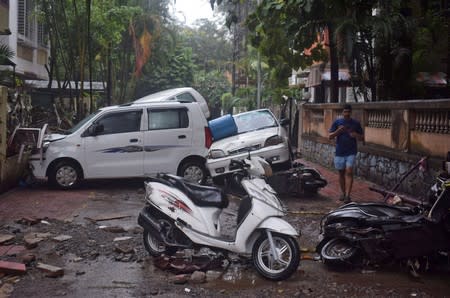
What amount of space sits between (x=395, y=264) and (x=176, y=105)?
744 cm

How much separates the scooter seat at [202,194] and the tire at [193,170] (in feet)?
19.7

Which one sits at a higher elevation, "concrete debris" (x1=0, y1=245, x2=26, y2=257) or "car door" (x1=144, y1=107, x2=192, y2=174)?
"car door" (x1=144, y1=107, x2=192, y2=174)

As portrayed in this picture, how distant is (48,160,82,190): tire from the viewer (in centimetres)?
1284

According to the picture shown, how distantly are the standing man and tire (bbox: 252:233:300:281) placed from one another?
15.3 feet

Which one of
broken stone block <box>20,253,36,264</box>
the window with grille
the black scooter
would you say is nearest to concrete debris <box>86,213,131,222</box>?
broken stone block <box>20,253,36,264</box>

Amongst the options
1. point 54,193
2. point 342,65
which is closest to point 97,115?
point 54,193

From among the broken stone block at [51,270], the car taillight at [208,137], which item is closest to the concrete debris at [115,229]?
the broken stone block at [51,270]

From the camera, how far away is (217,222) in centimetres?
695

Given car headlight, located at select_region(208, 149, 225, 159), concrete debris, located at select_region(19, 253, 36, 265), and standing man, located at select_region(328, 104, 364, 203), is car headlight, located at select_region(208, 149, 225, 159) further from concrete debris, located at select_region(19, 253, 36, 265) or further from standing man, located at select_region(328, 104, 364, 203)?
concrete debris, located at select_region(19, 253, 36, 265)

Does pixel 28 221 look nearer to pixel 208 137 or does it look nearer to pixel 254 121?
pixel 208 137

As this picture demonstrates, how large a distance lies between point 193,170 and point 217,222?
6268mm

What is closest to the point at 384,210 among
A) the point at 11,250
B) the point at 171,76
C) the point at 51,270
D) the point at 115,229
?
the point at 51,270

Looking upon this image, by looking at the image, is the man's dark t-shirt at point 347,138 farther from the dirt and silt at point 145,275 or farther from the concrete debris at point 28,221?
the concrete debris at point 28,221

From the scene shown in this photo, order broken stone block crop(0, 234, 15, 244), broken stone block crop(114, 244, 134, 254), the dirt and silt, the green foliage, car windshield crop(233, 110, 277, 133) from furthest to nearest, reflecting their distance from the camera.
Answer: the green foliage → car windshield crop(233, 110, 277, 133) → broken stone block crop(0, 234, 15, 244) → broken stone block crop(114, 244, 134, 254) → the dirt and silt
